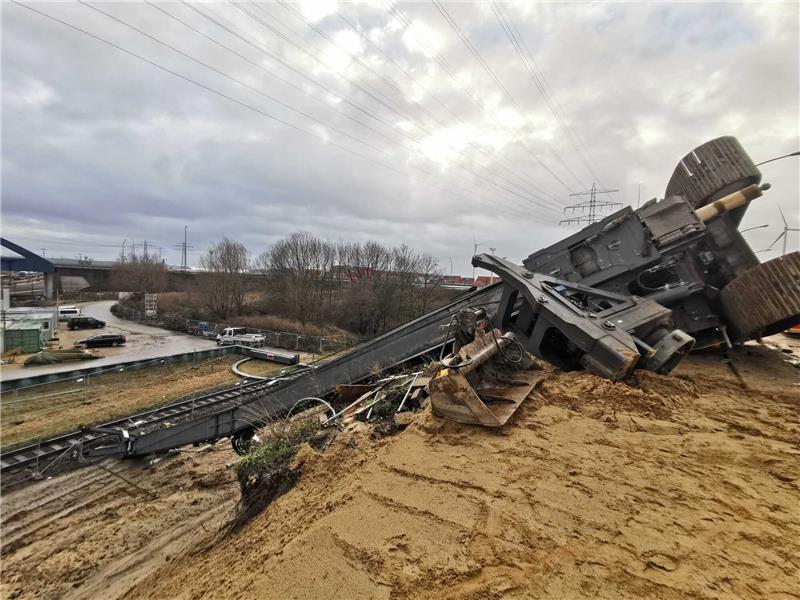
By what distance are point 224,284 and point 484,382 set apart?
132 feet

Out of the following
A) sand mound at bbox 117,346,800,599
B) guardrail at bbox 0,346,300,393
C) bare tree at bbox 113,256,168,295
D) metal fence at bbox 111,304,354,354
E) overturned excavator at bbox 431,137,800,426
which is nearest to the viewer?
sand mound at bbox 117,346,800,599

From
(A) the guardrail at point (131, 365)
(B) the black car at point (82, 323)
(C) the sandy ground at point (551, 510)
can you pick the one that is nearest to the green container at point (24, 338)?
(A) the guardrail at point (131, 365)

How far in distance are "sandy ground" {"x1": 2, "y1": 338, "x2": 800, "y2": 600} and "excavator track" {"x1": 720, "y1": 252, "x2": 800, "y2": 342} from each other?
5.31 feet

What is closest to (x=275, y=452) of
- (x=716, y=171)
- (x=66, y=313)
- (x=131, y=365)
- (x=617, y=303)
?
(x=617, y=303)

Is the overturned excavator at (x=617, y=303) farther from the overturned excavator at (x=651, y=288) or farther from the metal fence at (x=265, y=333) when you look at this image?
the metal fence at (x=265, y=333)

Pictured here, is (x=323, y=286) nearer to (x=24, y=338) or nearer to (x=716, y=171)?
(x=24, y=338)

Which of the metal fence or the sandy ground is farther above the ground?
the sandy ground

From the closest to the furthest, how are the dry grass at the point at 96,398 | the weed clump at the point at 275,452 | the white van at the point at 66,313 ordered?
the weed clump at the point at 275,452 → the dry grass at the point at 96,398 → the white van at the point at 66,313

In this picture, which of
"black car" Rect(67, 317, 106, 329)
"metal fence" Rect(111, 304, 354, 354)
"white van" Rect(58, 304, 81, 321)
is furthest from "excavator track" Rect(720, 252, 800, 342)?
"white van" Rect(58, 304, 81, 321)

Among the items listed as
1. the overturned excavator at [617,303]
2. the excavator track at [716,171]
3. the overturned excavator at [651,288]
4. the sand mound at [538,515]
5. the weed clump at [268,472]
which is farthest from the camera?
the excavator track at [716,171]

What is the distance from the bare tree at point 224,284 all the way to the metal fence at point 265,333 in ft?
8.79

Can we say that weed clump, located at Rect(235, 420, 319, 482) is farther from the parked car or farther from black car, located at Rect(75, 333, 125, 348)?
black car, located at Rect(75, 333, 125, 348)

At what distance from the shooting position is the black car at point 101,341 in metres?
25.3

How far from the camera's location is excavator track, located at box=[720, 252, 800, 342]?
18.5ft
